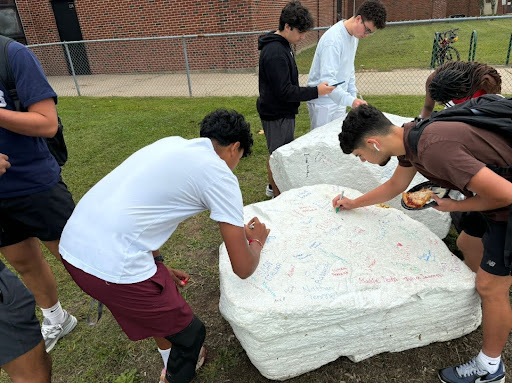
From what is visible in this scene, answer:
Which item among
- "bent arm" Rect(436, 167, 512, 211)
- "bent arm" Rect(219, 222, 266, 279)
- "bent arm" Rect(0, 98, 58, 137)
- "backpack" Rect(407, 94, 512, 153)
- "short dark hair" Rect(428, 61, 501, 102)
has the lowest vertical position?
"bent arm" Rect(219, 222, 266, 279)

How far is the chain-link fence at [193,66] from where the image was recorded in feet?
31.6

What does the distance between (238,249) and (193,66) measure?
1129 cm

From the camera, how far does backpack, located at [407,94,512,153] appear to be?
1799mm

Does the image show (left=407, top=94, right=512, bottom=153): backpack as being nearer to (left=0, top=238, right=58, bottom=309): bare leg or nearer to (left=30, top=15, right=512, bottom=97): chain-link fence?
(left=0, top=238, right=58, bottom=309): bare leg

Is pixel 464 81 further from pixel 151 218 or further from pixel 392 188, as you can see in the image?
pixel 151 218

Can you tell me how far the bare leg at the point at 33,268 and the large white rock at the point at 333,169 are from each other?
198cm

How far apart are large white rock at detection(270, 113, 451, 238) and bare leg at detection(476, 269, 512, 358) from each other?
1.13 meters

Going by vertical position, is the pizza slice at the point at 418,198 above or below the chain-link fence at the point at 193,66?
above

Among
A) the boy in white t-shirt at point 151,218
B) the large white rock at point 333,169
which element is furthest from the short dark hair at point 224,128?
the large white rock at point 333,169

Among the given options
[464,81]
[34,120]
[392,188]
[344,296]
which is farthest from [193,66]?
[344,296]

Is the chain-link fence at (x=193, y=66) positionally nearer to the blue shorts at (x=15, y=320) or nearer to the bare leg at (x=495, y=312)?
the bare leg at (x=495, y=312)

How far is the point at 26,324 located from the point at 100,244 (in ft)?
1.49

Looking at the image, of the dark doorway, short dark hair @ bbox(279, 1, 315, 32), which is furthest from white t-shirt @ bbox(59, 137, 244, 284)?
the dark doorway

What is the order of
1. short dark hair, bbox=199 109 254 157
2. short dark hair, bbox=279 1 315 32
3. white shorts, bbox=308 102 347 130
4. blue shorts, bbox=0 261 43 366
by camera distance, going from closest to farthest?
blue shorts, bbox=0 261 43 366 → short dark hair, bbox=199 109 254 157 → short dark hair, bbox=279 1 315 32 → white shorts, bbox=308 102 347 130
